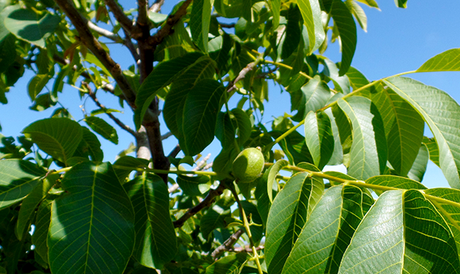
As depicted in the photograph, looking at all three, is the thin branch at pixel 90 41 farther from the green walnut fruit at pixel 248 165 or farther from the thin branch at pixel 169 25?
the green walnut fruit at pixel 248 165

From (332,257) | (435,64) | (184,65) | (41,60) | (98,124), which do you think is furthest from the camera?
(41,60)

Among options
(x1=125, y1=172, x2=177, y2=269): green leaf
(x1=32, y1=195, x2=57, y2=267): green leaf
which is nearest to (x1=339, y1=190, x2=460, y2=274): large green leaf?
(x1=125, y1=172, x2=177, y2=269): green leaf

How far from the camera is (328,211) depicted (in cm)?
54

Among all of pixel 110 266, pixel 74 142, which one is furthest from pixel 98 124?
pixel 110 266

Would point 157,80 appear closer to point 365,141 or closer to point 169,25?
point 169,25

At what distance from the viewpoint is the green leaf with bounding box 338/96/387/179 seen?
74cm

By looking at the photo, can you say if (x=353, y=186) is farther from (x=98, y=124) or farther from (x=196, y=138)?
(x=98, y=124)

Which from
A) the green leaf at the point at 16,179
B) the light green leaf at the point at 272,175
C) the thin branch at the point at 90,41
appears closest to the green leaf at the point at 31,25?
the thin branch at the point at 90,41

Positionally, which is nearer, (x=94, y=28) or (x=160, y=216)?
(x=160, y=216)

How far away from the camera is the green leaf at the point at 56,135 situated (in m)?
0.82

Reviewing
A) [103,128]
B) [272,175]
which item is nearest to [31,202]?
[272,175]

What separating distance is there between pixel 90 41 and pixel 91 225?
63 cm

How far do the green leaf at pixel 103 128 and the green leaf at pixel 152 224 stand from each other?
2.77 feet

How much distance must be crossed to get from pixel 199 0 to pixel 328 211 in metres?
0.59
